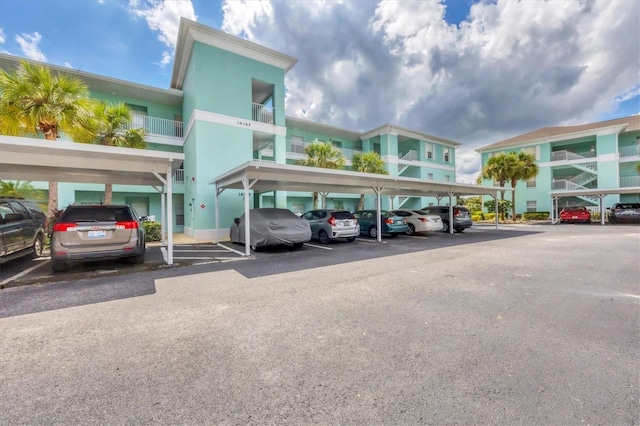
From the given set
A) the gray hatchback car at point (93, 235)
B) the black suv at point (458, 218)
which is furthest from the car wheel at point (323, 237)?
the black suv at point (458, 218)

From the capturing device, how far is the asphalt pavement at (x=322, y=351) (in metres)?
1.92

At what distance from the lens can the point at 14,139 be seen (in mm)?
5277

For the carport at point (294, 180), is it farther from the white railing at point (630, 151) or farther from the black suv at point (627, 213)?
the white railing at point (630, 151)

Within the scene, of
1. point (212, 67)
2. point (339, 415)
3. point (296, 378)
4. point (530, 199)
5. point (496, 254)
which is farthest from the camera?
point (530, 199)

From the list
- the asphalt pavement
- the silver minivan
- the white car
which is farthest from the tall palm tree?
the white car

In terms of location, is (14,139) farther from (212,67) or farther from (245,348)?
(212,67)

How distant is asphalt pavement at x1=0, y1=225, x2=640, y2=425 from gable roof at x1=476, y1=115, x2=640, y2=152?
29.4 metres

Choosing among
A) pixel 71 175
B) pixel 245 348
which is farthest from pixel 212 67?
pixel 245 348

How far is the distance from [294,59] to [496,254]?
45.1ft

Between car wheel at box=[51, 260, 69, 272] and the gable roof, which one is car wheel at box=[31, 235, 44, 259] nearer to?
car wheel at box=[51, 260, 69, 272]

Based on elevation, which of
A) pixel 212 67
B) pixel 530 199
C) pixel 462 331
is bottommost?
pixel 462 331

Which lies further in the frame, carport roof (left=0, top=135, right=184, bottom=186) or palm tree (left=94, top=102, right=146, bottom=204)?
palm tree (left=94, top=102, right=146, bottom=204)

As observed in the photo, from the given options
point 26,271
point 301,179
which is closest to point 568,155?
point 301,179

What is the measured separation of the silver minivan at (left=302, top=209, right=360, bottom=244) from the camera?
1072 cm
